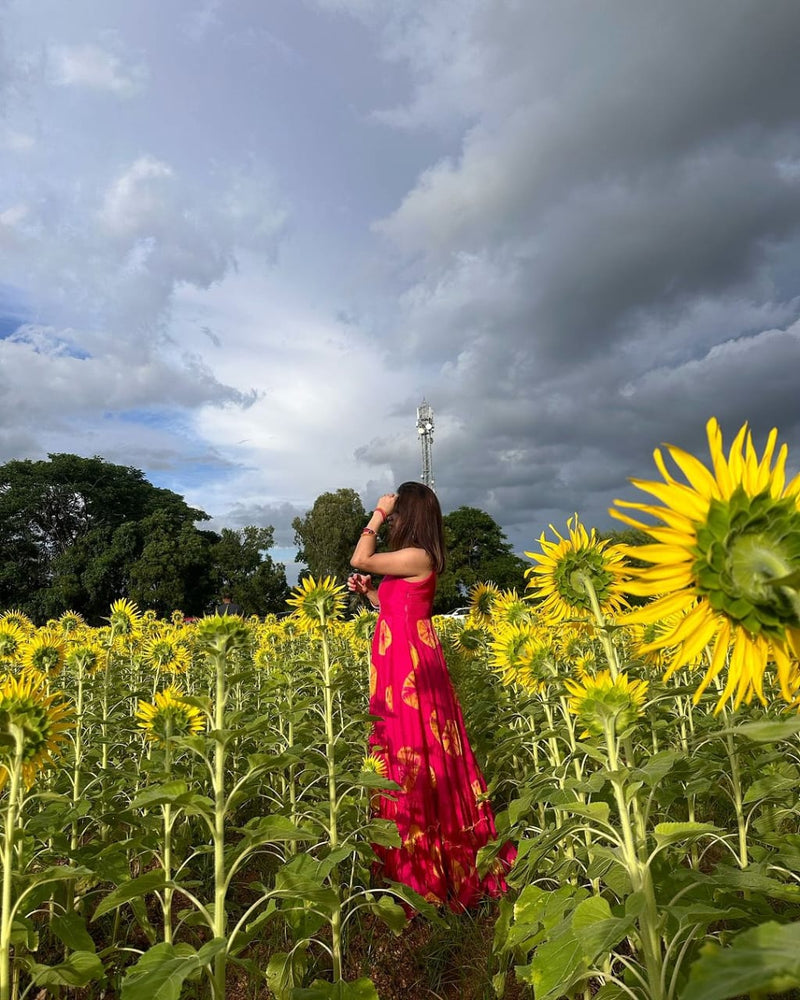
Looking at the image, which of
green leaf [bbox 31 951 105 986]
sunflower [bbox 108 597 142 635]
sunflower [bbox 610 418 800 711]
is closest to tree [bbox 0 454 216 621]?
sunflower [bbox 108 597 142 635]

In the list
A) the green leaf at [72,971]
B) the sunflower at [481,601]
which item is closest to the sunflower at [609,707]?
the green leaf at [72,971]

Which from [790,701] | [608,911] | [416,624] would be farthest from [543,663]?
[790,701]

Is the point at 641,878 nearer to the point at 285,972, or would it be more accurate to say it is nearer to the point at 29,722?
the point at 285,972

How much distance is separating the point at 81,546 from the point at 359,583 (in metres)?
33.4

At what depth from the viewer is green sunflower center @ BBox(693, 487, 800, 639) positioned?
923 millimetres

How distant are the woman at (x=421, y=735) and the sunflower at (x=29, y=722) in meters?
1.88

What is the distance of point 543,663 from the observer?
10.6 ft

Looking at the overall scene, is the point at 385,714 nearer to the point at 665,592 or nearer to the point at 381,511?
the point at 381,511

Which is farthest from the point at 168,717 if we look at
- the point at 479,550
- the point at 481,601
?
the point at 479,550

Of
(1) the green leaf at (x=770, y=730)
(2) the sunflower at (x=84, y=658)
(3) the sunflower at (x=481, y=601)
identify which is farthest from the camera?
(3) the sunflower at (x=481, y=601)

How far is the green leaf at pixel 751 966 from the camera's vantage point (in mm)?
625

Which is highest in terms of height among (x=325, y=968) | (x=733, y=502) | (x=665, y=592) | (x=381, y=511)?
(x=381, y=511)

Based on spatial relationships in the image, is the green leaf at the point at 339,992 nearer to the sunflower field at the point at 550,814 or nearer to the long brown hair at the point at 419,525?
the sunflower field at the point at 550,814

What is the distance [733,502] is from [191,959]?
5.53 ft
